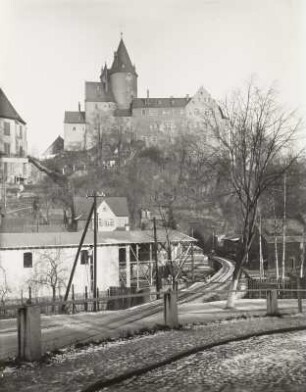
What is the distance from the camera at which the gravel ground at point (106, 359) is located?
20.2ft

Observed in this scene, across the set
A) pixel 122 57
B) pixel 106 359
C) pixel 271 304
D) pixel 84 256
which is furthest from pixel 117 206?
pixel 106 359

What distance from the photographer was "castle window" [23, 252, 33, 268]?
35.7 meters

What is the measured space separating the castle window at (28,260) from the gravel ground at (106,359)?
26.1m

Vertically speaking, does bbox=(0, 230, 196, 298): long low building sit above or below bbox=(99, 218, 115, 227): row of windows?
below

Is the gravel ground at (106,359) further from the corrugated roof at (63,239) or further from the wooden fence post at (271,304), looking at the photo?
the corrugated roof at (63,239)

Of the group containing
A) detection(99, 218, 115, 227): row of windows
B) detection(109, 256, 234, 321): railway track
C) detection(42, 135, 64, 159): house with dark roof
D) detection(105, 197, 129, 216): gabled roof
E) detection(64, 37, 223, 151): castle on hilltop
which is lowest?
detection(109, 256, 234, 321): railway track

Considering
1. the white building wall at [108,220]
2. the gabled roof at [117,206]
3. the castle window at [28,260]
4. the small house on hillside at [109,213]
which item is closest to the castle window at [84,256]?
the castle window at [28,260]

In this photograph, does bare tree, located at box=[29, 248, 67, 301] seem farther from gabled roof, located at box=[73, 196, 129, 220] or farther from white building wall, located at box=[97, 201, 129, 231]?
white building wall, located at box=[97, 201, 129, 231]

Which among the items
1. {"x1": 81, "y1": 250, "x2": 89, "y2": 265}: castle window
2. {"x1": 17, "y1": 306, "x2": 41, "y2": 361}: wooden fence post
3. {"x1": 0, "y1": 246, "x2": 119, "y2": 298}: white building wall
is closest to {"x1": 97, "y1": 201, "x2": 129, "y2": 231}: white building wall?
{"x1": 0, "y1": 246, "x2": 119, "y2": 298}: white building wall

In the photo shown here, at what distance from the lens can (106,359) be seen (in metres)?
7.55

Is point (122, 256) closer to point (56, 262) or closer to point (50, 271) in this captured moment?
point (56, 262)

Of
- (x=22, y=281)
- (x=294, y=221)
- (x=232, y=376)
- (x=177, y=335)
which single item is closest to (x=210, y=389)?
(x=232, y=376)

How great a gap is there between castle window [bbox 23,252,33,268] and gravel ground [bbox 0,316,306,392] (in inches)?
1028

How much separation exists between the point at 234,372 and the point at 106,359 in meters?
1.82
